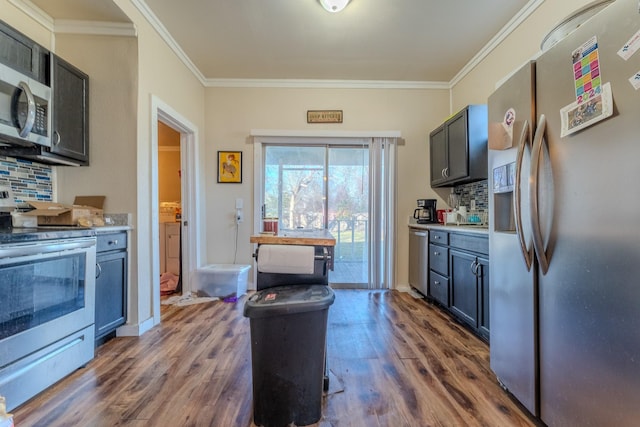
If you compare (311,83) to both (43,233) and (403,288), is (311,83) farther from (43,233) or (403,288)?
(43,233)

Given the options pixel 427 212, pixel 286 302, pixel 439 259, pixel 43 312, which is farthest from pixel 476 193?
pixel 43 312

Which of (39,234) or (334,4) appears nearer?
(39,234)

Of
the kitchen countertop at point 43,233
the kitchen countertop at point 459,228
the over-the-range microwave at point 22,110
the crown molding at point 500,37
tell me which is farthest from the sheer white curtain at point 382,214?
the over-the-range microwave at point 22,110

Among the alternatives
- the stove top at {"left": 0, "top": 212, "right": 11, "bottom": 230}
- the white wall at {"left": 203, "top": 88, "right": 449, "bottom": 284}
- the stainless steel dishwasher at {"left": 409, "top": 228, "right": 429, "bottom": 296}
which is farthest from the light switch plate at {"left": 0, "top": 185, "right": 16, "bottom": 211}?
the stainless steel dishwasher at {"left": 409, "top": 228, "right": 429, "bottom": 296}

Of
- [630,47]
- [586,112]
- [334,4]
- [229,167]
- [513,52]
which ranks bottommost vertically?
[586,112]

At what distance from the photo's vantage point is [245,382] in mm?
1779

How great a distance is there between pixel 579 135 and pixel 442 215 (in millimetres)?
2659

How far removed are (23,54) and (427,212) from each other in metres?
3.77

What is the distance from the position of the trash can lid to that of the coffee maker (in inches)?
98.5

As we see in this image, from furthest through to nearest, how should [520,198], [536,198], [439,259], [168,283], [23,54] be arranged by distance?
1. [168,283]
2. [439,259]
3. [23,54]
4. [520,198]
5. [536,198]

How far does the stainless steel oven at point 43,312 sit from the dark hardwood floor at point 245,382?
13 centimetres

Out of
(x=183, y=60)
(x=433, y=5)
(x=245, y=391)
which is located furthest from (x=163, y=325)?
(x=433, y=5)

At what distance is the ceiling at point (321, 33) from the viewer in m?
2.45

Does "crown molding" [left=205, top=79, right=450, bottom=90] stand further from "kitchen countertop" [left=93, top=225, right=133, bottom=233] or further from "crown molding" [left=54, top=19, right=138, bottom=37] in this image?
"kitchen countertop" [left=93, top=225, right=133, bottom=233]
